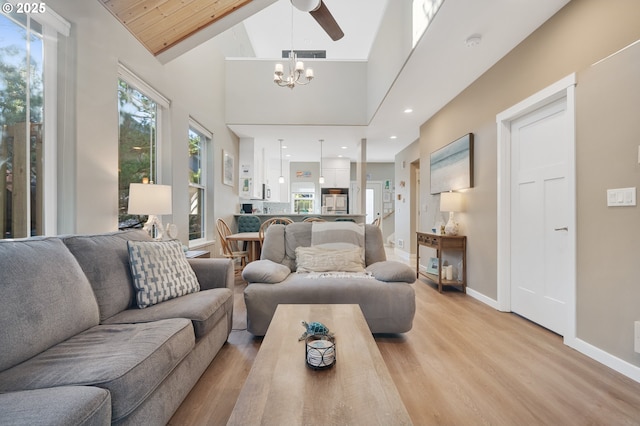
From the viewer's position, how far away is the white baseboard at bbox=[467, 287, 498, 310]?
123 inches

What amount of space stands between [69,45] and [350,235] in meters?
2.72

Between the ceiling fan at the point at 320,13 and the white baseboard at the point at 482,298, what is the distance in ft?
11.2

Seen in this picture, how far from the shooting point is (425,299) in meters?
3.45

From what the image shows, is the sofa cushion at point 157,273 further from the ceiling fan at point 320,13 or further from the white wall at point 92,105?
the ceiling fan at point 320,13

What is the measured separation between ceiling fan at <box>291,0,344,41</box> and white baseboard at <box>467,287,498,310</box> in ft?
11.2

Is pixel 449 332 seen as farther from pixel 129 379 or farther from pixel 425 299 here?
pixel 129 379

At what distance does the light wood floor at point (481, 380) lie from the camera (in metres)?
1.45

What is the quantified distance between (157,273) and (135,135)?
5.92 feet

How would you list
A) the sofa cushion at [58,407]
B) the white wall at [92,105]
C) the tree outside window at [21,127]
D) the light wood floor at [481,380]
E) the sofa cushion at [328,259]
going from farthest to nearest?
the sofa cushion at [328,259], the white wall at [92,105], the tree outside window at [21,127], the light wood floor at [481,380], the sofa cushion at [58,407]

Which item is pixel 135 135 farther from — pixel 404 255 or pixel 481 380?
pixel 404 255

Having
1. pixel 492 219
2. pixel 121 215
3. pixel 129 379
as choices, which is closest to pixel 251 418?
pixel 129 379

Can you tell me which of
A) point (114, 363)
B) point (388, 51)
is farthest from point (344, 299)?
point (388, 51)

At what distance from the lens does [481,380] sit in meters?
1.76

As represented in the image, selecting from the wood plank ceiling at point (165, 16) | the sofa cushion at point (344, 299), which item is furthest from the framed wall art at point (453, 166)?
the wood plank ceiling at point (165, 16)
